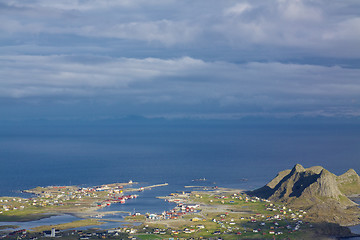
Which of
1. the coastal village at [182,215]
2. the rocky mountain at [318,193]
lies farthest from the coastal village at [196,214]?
the rocky mountain at [318,193]

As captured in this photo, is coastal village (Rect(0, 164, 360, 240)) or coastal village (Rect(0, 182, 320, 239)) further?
coastal village (Rect(0, 164, 360, 240))

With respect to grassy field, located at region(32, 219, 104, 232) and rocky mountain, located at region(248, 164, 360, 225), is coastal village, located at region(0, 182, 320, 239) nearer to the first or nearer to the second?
grassy field, located at region(32, 219, 104, 232)

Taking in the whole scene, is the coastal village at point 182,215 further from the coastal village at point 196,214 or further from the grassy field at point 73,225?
the grassy field at point 73,225

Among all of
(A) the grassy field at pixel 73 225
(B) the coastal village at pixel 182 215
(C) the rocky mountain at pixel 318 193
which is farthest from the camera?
(C) the rocky mountain at pixel 318 193

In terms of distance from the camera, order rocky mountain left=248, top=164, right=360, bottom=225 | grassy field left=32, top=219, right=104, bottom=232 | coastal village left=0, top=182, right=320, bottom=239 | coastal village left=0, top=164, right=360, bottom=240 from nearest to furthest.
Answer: coastal village left=0, top=182, right=320, bottom=239 < coastal village left=0, top=164, right=360, bottom=240 < grassy field left=32, top=219, right=104, bottom=232 < rocky mountain left=248, top=164, right=360, bottom=225

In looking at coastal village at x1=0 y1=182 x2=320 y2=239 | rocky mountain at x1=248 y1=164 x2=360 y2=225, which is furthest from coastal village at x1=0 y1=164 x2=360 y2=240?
rocky mountain at x1=248 y1=164 x2=360 y2=225

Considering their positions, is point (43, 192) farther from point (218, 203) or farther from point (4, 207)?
point (218, 203)

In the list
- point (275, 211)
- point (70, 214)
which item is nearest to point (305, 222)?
point (275, 211)

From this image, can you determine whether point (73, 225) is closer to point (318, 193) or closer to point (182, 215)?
point (182, 215)

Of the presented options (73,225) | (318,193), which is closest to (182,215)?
(73,225)
